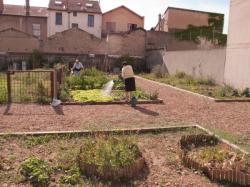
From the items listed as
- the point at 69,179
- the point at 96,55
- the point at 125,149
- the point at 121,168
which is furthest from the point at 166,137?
the point at 96,55

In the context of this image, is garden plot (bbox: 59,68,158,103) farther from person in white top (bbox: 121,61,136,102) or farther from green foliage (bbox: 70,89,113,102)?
person in white top (bbox: 121,61,136,102)

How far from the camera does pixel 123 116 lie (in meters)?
9.54

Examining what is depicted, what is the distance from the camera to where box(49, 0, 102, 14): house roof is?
4762cm

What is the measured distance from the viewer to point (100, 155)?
16.7 ft

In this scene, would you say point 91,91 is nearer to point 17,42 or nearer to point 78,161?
point 78,161

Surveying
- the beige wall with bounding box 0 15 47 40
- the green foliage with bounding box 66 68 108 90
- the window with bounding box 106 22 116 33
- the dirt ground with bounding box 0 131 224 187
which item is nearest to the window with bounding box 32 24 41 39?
the beige wall with bounding box 0 15 47 40

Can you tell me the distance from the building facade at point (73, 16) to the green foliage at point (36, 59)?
629 inches

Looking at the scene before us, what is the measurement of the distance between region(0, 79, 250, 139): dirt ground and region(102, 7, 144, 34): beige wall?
1565 inches

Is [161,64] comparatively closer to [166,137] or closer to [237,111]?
[237,111]

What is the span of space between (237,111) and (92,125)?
541cm

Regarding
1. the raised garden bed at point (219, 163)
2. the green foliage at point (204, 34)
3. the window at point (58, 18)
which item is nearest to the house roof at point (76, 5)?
the window at point (58, 18)

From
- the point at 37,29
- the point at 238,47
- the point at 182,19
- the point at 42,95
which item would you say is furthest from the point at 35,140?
the point at 37,29

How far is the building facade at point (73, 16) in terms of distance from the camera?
155 ft

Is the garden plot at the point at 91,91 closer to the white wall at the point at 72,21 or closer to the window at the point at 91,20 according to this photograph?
the white wall at the point at 72,21
